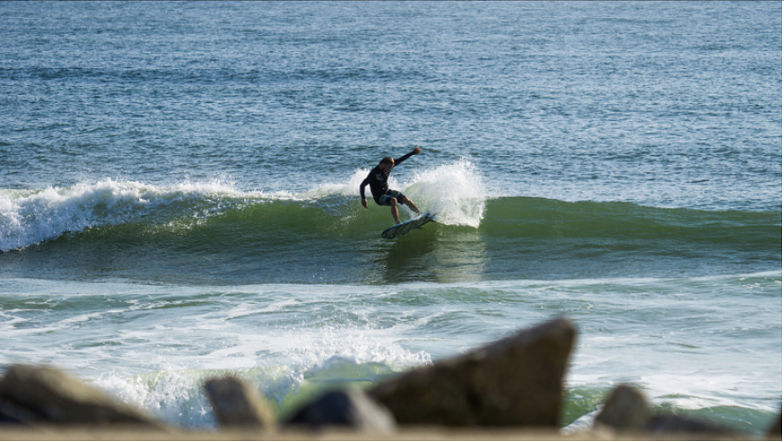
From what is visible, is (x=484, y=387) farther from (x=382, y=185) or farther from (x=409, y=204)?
(x=409, y=204)

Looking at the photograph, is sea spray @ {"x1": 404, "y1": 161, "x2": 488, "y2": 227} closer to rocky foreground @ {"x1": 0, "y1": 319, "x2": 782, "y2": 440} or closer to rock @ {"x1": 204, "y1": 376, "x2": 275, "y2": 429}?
rocky foreground @ {"x1": 0, "y1": 319, "x2": 782, "y2": 440}

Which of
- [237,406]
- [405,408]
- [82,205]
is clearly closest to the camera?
[237,406]

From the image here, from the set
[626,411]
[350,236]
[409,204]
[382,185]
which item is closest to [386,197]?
[382,185]

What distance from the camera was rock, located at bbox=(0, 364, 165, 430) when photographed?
2.16m

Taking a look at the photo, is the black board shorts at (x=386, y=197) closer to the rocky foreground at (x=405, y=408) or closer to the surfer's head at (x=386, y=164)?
the surfer's head at (x=386, y=164)

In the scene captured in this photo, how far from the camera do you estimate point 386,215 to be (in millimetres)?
18953

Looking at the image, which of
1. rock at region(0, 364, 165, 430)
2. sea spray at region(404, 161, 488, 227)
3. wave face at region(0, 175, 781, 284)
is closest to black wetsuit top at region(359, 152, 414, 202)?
wave face at region(0, 175, 781, 284)

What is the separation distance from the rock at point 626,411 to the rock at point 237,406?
1.36m

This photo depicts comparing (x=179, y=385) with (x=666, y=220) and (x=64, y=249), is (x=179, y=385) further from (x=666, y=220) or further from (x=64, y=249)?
(x=666, y=220)

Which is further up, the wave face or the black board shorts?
the black board shorts

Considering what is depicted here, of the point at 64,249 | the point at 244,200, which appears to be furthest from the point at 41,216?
the point at 244,200

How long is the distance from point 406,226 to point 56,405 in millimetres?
14433

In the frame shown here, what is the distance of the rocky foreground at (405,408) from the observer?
2023mm

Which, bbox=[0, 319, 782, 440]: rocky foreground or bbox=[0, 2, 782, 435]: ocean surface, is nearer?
bbox=[0, 319, 782, 440]: rocky foreground
